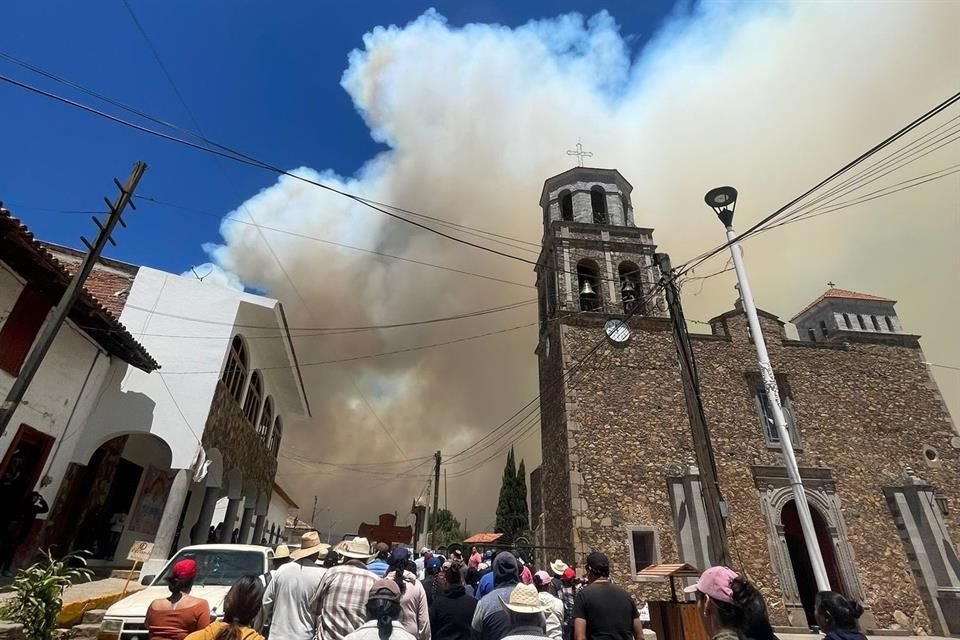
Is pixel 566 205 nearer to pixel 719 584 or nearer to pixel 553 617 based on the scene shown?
A: pixel 553 617

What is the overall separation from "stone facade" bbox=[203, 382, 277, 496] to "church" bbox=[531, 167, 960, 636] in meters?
9.98

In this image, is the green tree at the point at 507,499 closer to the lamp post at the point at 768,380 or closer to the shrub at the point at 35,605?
the lamp post at the point at 768,380

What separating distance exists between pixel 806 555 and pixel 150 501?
21.1 m

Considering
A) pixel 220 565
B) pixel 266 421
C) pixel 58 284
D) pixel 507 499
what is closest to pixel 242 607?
pixel 220 565

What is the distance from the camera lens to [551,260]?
19.4 m

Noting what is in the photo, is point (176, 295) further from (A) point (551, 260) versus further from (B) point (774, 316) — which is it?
(B) point (774, 316)

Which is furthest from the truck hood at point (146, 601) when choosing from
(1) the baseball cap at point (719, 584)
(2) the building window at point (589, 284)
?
(2) the building window at point (589, 284)

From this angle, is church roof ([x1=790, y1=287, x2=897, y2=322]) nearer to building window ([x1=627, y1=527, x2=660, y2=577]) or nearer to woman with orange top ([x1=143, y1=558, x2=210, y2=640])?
building window ([x1=627, y1=527, x2=660, y2=577])

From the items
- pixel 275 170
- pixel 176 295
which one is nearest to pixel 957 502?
pixel 275 170

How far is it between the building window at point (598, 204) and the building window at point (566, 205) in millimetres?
893

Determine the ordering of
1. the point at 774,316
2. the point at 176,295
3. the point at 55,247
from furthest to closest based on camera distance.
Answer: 1. the point at 774,316
2. the point at 55,247
3. the point at 176,295

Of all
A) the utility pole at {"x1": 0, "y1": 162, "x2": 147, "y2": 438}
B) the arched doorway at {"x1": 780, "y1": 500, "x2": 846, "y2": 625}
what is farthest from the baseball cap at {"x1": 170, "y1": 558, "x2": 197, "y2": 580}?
the arched doorway at {"x1": 780, "y1": 500, "x2": 846, "y2": 625}

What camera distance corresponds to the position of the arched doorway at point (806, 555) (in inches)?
581

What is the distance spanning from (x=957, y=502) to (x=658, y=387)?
10090mm
